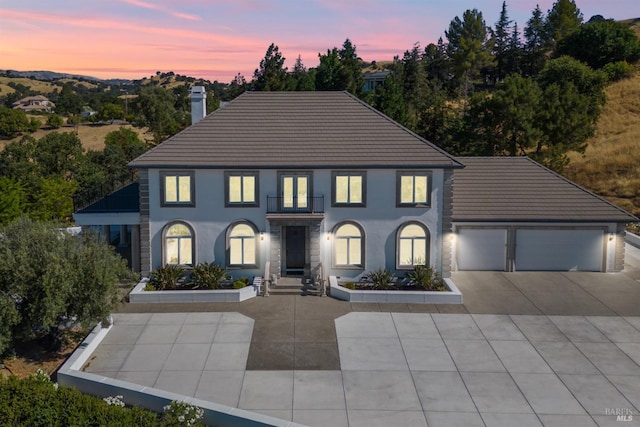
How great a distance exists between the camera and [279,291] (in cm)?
2553

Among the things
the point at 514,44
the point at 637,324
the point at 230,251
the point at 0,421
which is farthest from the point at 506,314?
the point at 514,44

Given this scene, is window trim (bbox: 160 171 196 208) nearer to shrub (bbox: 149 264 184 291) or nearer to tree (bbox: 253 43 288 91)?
shrub (bbox: 149 264 184 291)

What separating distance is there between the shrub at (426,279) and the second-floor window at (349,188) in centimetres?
381

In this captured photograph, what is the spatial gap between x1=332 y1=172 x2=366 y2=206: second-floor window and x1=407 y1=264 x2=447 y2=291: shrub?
3.81 m

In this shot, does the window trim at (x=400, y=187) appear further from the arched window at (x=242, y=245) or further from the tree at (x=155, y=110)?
the tree at (x=155, y=110)

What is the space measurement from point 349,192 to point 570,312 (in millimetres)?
10345

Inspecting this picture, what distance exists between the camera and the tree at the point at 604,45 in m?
78.3

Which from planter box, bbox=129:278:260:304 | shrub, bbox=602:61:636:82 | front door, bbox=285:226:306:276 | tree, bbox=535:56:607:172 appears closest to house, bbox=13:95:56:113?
shrub, bbox=602:61:636:82

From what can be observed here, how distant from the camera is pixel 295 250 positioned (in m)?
27.1

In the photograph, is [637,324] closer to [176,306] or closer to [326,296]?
[326,296]

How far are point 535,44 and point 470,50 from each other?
15.4 m

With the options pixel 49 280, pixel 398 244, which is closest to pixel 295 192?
pixel 398 244

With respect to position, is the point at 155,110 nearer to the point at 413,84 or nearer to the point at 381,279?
the point at 413,84

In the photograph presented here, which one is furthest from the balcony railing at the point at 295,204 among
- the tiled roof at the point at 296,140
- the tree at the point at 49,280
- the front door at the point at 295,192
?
the tree at the point at 49,280
